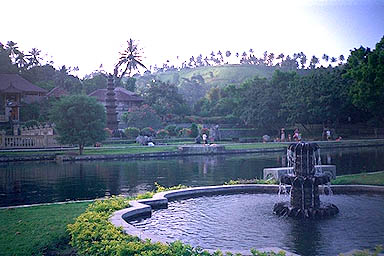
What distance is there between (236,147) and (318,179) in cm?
3421

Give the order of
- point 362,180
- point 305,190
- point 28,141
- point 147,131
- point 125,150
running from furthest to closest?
point 147,131, point 28,141, point 125,150, point 362,180, point 305,190

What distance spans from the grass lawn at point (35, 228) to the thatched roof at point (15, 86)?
184 feet

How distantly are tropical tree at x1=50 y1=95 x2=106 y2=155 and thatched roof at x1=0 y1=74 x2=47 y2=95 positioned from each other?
2654 cm

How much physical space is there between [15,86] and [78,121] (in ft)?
101

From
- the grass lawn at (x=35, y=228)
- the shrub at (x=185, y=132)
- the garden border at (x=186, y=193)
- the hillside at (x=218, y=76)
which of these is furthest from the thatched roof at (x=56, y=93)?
the hillside at (x=218, y=76)

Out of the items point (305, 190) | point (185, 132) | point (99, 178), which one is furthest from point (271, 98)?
point (305, 190)

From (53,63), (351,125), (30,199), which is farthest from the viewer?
(53,63)

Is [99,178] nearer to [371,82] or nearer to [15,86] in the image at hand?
[371,82]

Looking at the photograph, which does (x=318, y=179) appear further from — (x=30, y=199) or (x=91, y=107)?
(x=91, y=107)

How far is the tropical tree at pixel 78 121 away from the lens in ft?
135

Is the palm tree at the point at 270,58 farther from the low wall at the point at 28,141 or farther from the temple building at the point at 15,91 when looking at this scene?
the low wall at the point at 28,141

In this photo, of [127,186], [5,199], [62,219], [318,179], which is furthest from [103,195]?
[318,179]

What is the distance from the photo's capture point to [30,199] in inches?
734

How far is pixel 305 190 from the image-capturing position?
1317cm
